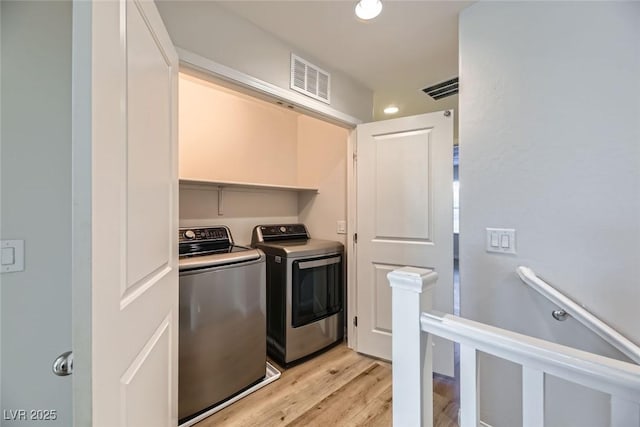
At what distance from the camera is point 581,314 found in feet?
3.68

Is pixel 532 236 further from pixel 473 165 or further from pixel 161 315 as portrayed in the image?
pixel 161 315

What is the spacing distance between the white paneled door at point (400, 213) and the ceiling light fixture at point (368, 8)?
0.85 m

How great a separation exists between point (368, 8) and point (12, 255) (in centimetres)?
189

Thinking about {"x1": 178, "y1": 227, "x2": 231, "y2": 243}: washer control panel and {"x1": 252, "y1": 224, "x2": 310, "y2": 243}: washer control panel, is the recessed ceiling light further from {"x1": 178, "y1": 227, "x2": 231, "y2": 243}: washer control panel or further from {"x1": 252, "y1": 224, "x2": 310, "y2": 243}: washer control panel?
{"x1": 178, "y1": 227, "x2": 231, "y2": 243}: washer control panel

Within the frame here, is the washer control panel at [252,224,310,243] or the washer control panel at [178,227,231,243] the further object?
the washer control panel at [252,224,310,243]

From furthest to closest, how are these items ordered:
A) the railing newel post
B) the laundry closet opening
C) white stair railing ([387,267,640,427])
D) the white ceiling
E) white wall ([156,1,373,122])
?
the laundry closet opening < the white ceiling < white wall ([156,1,373,122]) < the railing newel post < white stair railing ([387,267,640,427])

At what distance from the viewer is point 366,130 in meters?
2.37

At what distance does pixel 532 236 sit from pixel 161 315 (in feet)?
5.56

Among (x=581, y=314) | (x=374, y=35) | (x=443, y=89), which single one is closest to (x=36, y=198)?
(x=374, y=35)

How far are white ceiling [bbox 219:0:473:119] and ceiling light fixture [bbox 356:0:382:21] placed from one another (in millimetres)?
102

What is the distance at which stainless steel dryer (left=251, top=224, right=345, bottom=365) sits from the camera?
2.20m

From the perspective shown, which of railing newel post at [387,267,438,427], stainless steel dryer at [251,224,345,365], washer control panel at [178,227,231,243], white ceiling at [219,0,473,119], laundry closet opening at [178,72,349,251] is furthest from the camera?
laundry closet opening at [178,72,349,251]

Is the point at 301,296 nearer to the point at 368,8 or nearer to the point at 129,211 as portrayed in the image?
the point at 129,211

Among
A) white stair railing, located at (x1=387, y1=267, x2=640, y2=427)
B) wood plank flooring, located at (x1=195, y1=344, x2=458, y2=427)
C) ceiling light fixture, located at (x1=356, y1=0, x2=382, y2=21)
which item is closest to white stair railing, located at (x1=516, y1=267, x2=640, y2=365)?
white stair railing, located at (x1=387, y1=267, x2=640, y2=427)
